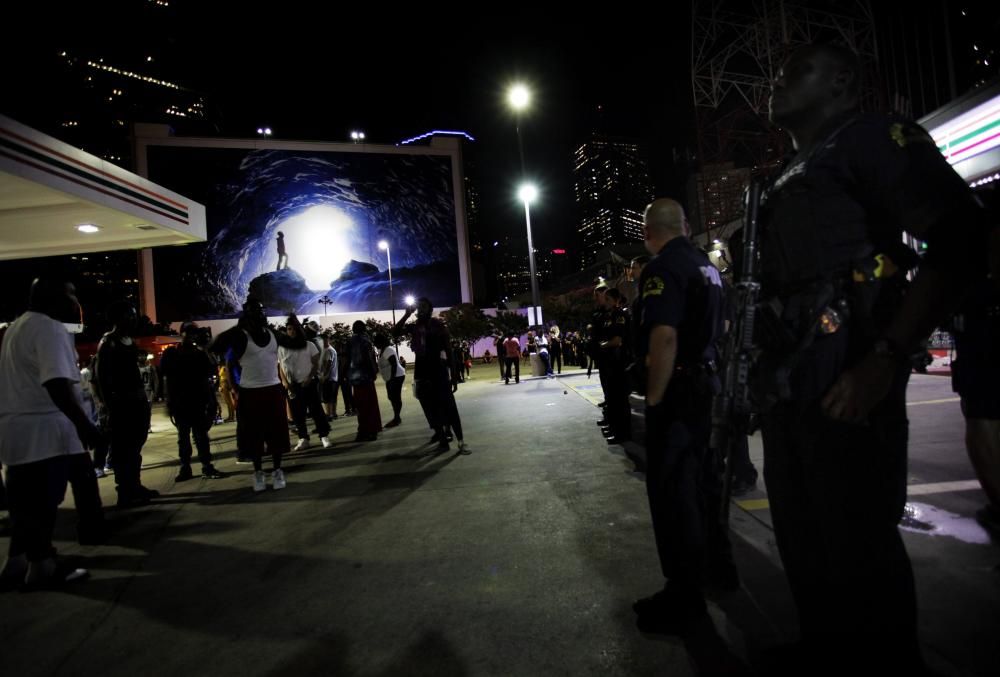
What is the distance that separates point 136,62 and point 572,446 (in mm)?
106712

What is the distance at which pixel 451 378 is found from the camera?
6.63m

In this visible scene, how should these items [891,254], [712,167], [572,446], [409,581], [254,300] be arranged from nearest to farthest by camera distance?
[891,254]
[409,581]
[254,300]
[572,446]
[712,167]

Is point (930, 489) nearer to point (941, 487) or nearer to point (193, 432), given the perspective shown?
point (941, 487)

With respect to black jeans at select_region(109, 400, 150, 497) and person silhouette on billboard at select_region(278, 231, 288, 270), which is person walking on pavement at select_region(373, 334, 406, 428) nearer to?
black jeans at select_region(109, 400, 150, 497)

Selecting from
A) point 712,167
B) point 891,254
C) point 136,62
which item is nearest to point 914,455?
point 891,254

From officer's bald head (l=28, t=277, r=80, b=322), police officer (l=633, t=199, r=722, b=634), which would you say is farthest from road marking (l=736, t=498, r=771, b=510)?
officer's bald head (l=28, t=277, r=80, b=322)

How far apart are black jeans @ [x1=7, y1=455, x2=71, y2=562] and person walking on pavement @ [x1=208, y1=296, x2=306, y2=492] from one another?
1822 mm

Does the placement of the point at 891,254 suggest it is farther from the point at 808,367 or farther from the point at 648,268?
the point at 648,268

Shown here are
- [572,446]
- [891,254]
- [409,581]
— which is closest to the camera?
[891,254]

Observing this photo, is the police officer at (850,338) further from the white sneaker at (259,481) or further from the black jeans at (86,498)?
the white sneaker at (259,481)

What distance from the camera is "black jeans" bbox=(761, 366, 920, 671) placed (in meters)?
1.33

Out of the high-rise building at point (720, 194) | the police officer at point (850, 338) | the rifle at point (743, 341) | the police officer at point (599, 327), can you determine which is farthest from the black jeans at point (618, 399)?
the high-rise building at point (720, 194)

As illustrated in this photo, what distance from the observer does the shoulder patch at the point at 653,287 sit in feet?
7.11

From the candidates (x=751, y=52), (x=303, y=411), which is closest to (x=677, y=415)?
(x=303, y=411)
